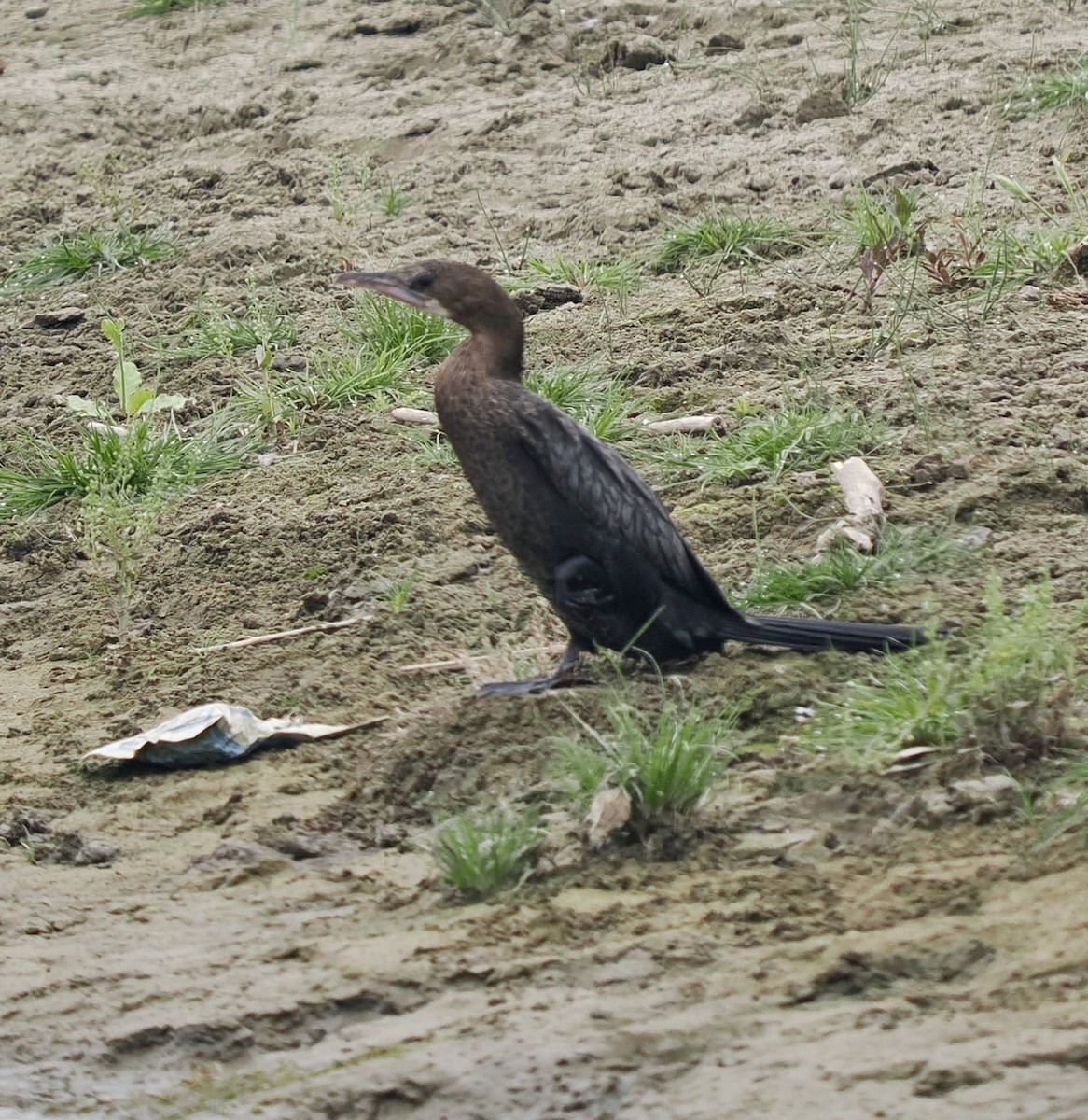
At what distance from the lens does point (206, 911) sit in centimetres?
354

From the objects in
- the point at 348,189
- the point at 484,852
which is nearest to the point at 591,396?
the point at 348,189

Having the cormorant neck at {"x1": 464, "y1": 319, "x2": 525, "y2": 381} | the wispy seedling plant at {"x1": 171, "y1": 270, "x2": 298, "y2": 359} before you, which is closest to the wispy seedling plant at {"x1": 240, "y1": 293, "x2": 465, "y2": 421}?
the wispy seedling plant at {"x1": 171, "y1": 270, "x2": 298, "y2": 359}

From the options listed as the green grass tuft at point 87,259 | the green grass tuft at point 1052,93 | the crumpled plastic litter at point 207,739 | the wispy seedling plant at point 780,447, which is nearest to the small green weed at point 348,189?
the green grass tuft at point 87,259

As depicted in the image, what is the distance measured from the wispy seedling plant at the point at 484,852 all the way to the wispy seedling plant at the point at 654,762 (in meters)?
0.17

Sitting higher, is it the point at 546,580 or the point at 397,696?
the point at 546,580

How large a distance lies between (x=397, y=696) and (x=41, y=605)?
1.57m

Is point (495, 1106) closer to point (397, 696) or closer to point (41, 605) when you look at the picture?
point (397, 696)

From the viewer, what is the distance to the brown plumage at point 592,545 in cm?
418

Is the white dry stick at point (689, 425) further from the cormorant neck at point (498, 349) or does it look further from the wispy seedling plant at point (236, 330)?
the wispy seedling plant at point (236, 330)

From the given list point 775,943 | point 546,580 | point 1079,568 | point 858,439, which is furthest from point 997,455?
point 775,943

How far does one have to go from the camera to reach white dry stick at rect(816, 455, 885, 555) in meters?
4.79

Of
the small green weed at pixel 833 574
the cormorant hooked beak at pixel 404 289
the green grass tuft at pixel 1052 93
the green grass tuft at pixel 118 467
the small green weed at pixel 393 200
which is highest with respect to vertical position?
the cormorant hooked beak at pixel 404 289

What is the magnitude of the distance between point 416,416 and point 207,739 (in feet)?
7.26

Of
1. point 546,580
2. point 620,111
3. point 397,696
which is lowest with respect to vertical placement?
point 397,696
